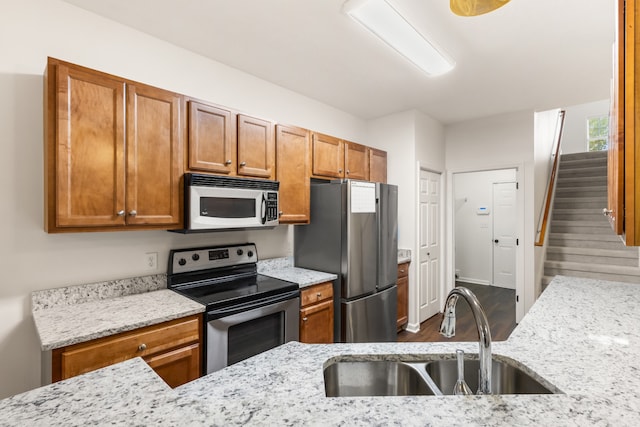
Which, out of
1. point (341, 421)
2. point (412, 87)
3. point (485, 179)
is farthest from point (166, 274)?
point (485, 179)

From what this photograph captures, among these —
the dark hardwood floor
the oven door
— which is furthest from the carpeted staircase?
the oven door

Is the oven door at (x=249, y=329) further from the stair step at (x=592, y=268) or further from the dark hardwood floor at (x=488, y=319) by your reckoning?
the stair step at (x=592, y=268)

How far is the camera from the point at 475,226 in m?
5.92

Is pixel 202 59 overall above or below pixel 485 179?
above

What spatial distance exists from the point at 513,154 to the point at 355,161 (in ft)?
6.82

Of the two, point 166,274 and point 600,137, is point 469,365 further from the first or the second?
point 600,137

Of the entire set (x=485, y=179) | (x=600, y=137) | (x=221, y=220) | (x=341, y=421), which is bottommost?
(x=341, y=421)

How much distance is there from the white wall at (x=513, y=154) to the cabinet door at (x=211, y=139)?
3.30m

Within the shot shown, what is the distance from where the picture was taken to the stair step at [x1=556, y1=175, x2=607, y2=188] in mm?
5066

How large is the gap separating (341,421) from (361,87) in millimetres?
3010

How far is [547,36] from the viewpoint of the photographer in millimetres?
2203

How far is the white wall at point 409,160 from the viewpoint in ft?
12.3

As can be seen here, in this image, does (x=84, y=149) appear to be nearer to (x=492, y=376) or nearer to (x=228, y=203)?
(x=228, y=203)

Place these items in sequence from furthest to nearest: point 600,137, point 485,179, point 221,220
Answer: point 600,137 < point 485,179 < point 221,220
